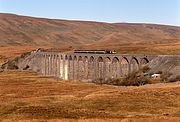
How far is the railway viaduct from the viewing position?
93.1 meters

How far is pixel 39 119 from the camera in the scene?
4184 centimetres

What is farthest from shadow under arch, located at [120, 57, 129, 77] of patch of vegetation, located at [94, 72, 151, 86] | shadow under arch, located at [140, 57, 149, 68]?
patch of vegetation, located at [94, 72, 151, 86]

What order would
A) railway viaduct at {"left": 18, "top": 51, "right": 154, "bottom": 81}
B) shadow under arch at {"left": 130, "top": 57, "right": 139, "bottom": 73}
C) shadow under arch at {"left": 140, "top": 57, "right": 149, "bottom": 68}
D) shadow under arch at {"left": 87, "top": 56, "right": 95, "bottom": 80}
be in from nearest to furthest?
shadow under arch at {"left": 140, "top": 57, "right": 149, "bottom": 68} → shadow under arch at {"left": 130, "top": 57, "right": 139, "bottom": 73} → railway viaduct at {"left": 18, "top": 51, "right": 154, "bottom": 81} → shadow under arch at {"left": 87, "top": 56, "right": 95, "bottom": 80}

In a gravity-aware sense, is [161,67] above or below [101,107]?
above

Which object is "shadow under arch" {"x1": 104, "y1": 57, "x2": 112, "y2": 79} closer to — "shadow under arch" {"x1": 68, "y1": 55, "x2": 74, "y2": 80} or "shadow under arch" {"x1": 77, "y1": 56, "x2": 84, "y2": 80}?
"shadow under arch" {"x1": 77, "y1": 56, "x2": 84, "y2": 80}

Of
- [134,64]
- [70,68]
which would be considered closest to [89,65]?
[70,68]

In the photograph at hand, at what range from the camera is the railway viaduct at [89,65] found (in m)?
93.1

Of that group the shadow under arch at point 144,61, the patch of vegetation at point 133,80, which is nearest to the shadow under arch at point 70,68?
the patch of vegetation at point 133,80

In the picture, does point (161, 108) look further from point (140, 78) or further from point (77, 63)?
point (77, 63)

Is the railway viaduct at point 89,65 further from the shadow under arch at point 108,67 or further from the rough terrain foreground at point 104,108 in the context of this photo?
the rough terrain foreground at point 104,108

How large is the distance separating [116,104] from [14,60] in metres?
141

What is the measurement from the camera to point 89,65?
4400 inches

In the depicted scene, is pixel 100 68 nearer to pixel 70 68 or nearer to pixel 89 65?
pixel 89 65

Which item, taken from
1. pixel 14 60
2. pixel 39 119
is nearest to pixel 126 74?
pixel 39 119
